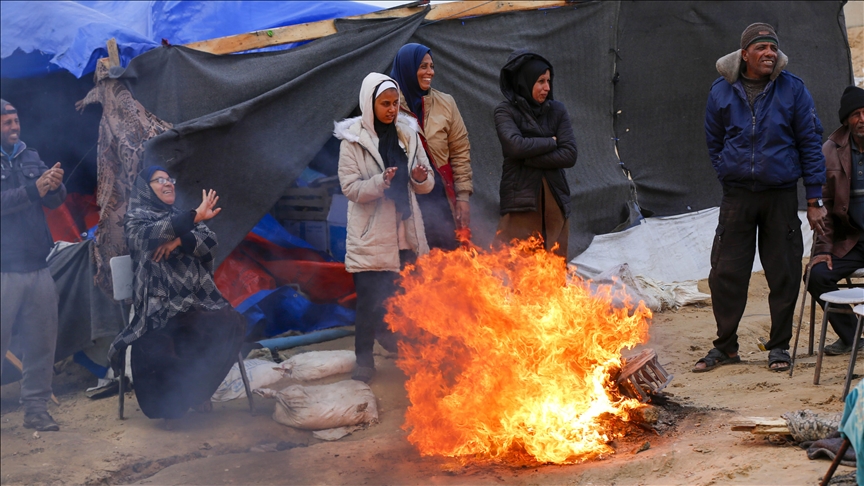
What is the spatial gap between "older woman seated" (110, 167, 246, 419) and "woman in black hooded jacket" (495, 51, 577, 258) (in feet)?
7.17

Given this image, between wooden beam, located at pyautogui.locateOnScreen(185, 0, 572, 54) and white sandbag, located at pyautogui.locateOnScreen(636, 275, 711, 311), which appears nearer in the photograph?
wooden beam, located at pyautogui.locateOnScreen(185, 0, 572, 54)

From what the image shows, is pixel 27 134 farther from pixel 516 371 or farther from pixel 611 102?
pixel 611 102

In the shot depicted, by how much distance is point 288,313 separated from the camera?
23.5ft

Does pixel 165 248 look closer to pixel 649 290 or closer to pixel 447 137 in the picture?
pixel 447 137

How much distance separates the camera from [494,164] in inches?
309

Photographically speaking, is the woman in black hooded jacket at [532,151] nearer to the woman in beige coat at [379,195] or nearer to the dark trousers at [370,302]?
the woman in beige coat at [379,195]

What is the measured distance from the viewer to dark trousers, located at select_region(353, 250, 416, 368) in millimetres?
5703

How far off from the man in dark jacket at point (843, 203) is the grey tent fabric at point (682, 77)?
11.5 feet

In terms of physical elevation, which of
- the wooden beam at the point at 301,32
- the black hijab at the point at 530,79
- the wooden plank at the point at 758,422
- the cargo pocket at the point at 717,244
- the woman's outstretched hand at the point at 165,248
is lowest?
the wooden plank at the point at 758,422

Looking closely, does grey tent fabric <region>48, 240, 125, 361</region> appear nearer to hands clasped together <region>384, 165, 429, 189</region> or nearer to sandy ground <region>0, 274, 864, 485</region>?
sandy ground <region>0, 274, 864, 485</region>

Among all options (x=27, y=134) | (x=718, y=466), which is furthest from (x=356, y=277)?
(x=27, y=134)

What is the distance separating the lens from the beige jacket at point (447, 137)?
605 centimetres

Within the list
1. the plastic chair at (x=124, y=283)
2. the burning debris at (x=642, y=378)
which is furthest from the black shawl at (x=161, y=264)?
the burning debris at (x=642, y=378)

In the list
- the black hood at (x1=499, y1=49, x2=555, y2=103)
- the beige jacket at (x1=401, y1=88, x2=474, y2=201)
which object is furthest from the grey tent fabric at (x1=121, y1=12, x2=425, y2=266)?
the black hood at (x1=499, y1=49, x2=555, y2=103)
